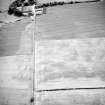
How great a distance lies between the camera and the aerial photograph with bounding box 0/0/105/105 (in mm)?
1892

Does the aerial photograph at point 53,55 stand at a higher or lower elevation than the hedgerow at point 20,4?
lower

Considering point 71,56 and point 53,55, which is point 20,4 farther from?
A: point 71,56

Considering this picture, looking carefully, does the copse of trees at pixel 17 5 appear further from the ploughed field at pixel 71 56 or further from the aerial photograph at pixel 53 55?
the ploughed field at pixel 71 56

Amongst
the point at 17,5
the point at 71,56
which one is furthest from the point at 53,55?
the point at 17,5

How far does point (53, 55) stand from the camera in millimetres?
2400

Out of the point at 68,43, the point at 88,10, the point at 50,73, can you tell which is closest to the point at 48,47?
the point at 68,43

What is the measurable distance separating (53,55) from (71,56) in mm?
278

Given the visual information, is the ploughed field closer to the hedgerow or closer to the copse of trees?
the hedgerow

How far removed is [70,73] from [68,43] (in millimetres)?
642

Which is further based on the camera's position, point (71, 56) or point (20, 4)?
point (20, 4)

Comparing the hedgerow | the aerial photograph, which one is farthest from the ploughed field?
the hedgerow

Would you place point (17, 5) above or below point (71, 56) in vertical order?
above

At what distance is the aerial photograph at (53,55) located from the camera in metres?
1.89

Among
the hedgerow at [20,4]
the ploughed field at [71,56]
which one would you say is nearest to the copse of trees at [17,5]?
the hedgerow at [20,4]
